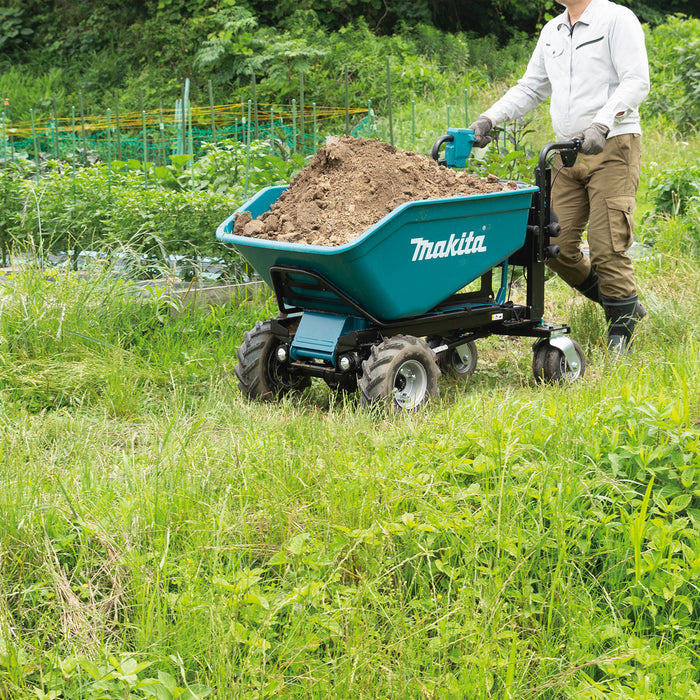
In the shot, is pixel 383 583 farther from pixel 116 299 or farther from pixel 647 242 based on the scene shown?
pixel 647 242

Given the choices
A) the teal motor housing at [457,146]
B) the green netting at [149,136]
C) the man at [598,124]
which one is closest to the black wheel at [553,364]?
the man at [598,124]

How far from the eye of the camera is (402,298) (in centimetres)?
380

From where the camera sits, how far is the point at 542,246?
4.36 metres

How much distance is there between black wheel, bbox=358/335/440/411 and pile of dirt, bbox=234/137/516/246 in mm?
498

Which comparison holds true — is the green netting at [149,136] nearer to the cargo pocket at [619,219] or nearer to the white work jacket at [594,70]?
the white work jacket at [594,70]

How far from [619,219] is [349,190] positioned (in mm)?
1529

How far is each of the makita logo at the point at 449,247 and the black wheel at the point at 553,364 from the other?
Answer: 688 mm

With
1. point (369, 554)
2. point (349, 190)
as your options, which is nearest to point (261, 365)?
point (349, 190)

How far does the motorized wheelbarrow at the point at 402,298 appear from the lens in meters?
3.65

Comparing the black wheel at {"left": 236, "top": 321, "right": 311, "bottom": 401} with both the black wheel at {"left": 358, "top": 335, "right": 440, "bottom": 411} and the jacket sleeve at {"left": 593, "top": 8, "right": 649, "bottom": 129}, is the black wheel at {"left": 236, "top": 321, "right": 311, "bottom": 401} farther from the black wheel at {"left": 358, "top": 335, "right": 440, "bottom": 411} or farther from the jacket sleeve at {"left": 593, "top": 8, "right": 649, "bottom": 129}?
the jacket sleeve at {"left": 593, "top": 8, "right": 649, "bottom": 129}

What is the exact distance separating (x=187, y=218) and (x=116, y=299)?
902 mm

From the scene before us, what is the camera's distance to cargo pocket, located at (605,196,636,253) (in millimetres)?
4577

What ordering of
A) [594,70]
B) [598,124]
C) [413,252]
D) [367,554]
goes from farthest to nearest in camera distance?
[594,70] → [598,124] → [413,252] → [367,554]

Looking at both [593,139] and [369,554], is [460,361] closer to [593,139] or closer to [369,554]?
[593,139]
